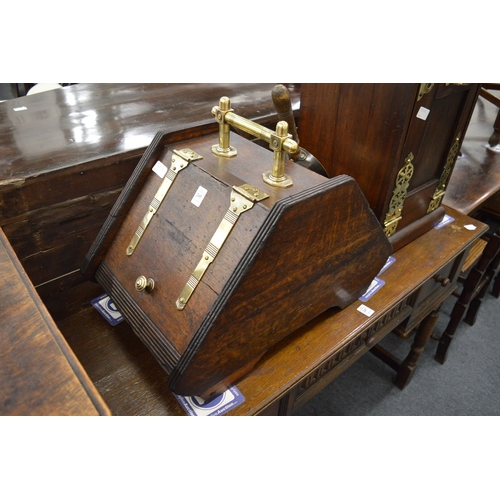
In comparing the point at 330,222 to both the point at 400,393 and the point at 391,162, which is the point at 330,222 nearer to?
the point at 391,162

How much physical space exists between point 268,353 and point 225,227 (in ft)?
1.30

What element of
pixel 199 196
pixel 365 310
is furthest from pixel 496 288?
pixel 199 196

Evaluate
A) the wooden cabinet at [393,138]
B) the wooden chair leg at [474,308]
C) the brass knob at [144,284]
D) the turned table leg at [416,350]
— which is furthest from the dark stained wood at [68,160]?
the wooden chair leg at [474,308]

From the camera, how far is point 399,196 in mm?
1398

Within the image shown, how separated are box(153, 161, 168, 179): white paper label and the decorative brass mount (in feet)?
0.46

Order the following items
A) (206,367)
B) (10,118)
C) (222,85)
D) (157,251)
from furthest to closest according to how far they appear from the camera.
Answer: (222,85) → (10,118) → (157,251) → (206,367)

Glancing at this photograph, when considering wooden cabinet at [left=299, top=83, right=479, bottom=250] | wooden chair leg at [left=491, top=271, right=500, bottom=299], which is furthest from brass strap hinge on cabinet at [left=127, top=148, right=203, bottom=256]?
wooden chair leg at [left=491, top=271, right=500, bottom=299]

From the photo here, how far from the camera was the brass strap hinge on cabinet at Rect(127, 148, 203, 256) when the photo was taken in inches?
43.4

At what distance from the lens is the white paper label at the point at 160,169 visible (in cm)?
114

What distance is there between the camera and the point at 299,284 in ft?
3.26

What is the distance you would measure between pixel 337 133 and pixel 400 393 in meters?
1.40

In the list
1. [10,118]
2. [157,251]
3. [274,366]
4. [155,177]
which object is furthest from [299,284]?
[10,118]

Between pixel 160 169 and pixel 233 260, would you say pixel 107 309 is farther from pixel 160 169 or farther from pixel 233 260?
pixel 233 260

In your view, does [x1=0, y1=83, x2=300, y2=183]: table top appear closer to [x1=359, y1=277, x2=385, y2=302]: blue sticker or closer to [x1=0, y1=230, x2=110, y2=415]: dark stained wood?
[x1=0, y1=230, x2=110, y2=415]: dark stained wood
